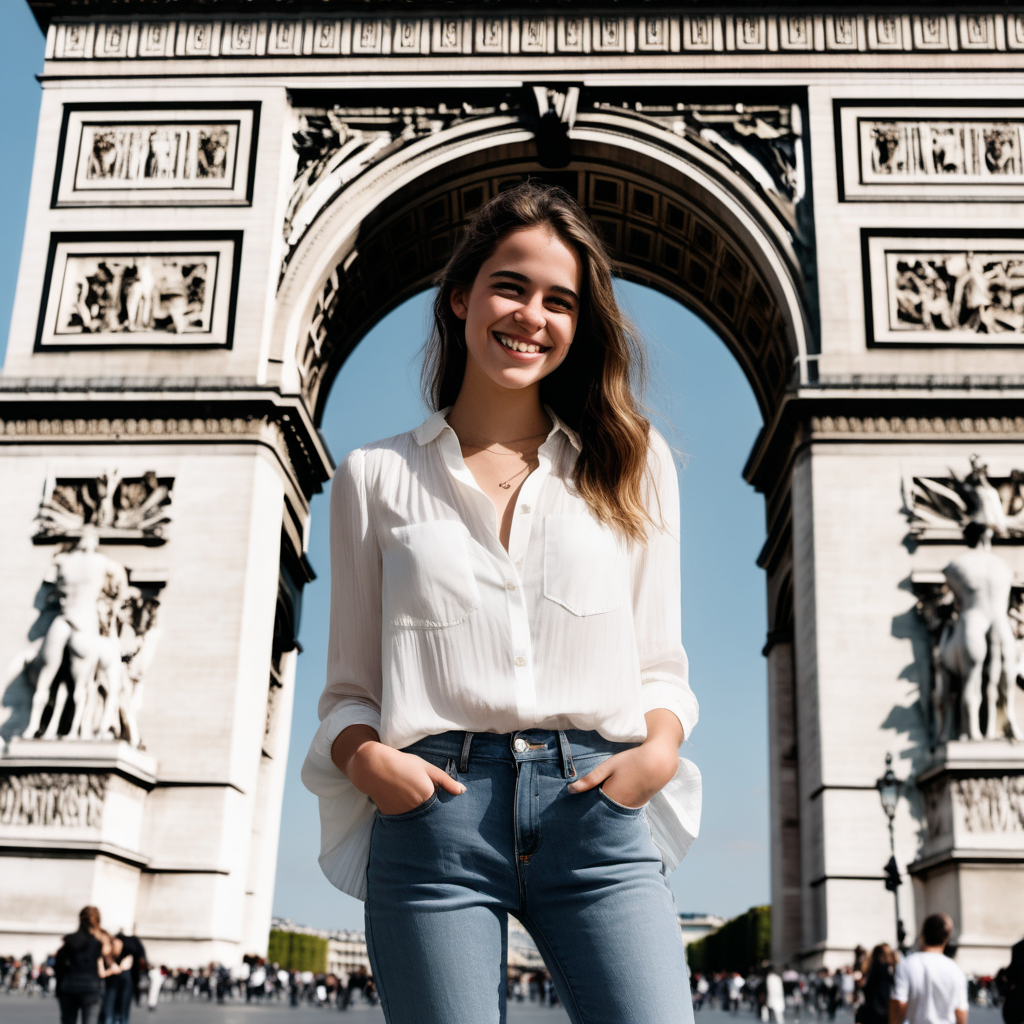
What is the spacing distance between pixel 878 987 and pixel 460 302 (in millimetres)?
7831

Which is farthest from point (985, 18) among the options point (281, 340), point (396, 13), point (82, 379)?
point (82, 379)

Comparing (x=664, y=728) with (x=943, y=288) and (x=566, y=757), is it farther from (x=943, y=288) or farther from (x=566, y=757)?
(x=943, y=288)

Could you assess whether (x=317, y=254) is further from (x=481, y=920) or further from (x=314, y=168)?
(x=481, y=920)

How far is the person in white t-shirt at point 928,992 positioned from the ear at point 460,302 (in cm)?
396

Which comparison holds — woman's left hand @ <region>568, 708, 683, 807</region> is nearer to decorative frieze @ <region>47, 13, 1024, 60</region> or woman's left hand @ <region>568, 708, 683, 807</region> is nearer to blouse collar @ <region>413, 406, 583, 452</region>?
blouse collar @ <region>413, 406, 583, 452</region>

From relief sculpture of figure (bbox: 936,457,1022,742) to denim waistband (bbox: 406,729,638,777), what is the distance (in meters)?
16.1

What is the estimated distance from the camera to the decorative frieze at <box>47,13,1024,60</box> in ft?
68.9

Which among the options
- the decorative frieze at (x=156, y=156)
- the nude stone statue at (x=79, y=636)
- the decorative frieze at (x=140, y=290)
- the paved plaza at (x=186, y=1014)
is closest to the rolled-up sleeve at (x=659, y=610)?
the paved plaza at (x=186, y=1014)

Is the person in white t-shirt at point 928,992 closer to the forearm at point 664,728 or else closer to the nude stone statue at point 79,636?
the forearm at point 664,728

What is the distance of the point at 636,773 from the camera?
5.97 feet

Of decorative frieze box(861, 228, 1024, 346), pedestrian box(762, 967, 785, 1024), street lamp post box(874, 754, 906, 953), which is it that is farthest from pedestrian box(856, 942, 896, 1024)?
decorative frieze box(861, 228, 1024, 346)

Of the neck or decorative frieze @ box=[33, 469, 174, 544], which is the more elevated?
decorative frieze @ box=[33, 469, 174, 544]

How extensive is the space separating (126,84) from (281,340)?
5.58m

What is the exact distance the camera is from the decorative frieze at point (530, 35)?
21.0 metres
